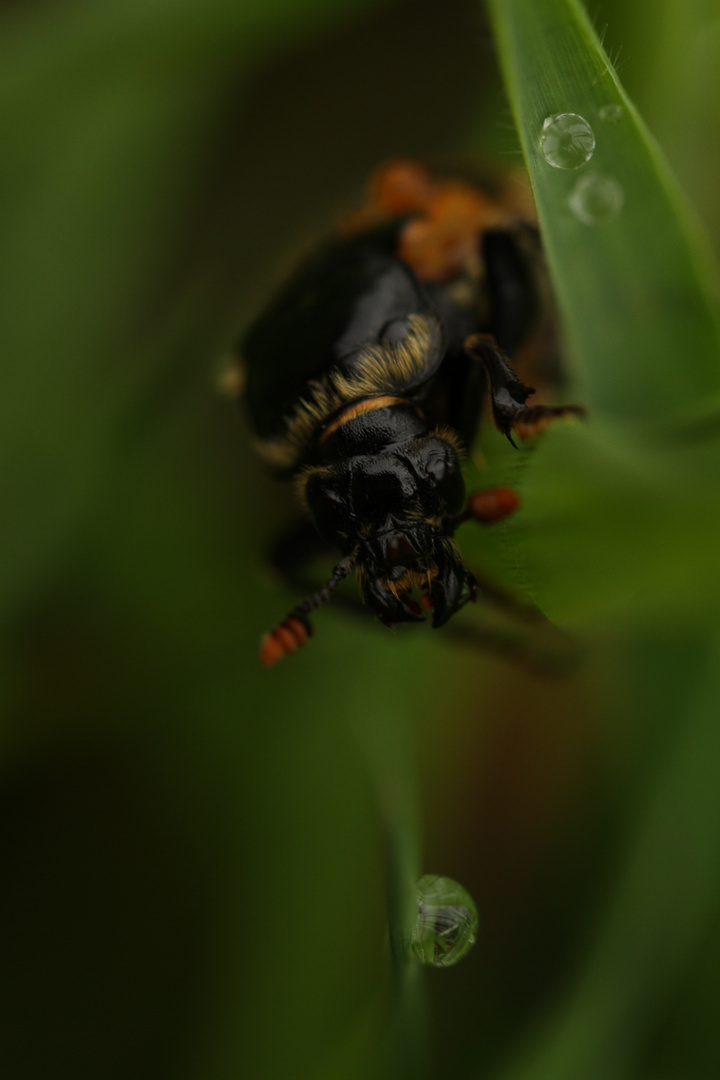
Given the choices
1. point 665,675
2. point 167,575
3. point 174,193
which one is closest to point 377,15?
point 174,193

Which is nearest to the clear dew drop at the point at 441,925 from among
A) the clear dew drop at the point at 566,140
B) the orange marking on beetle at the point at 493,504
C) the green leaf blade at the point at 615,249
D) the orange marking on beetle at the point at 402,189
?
the orange marking on beetle at the point at 493,504

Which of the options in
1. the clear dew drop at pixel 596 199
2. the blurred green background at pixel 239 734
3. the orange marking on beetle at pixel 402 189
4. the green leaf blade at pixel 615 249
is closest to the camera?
the green leaf blade at pixel 615 249

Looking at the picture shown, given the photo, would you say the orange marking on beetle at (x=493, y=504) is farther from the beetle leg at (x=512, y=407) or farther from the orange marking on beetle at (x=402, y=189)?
the orange marking on beetle at (x=402, y=189)

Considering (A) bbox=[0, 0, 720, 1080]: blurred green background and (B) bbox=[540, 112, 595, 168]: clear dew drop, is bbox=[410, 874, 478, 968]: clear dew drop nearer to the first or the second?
(A) bbox=[0, 0, 720, 1080]: blurred green background

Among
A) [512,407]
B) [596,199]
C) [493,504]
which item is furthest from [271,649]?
[596,199]

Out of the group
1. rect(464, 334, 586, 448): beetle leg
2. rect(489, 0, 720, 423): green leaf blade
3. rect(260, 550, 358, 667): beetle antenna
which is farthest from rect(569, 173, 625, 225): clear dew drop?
rect(260, 550, 358, 667): beetle antenna

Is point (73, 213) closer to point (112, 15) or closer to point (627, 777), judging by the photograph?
point (112, 15)
